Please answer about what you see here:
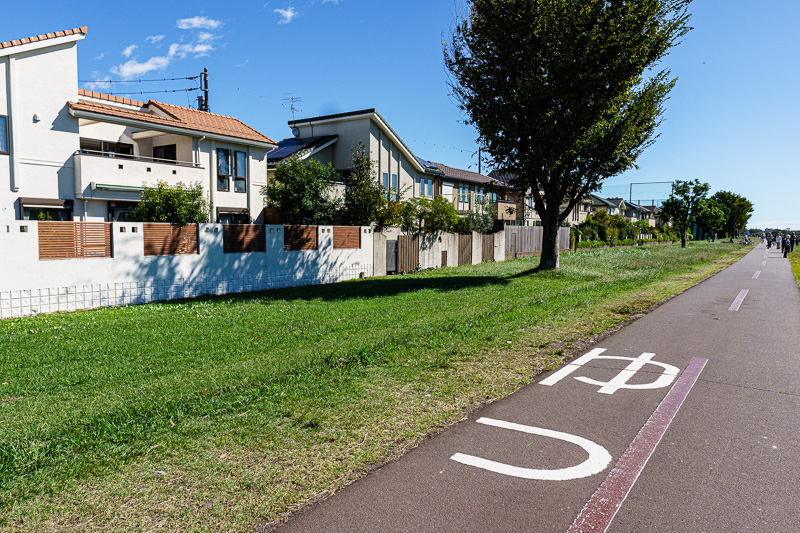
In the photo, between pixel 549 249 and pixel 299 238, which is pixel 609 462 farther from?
pixel 549 249

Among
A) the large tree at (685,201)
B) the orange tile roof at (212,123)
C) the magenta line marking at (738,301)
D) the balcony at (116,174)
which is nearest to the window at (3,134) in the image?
the balcony at (116,174)

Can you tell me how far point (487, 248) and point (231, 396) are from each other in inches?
943

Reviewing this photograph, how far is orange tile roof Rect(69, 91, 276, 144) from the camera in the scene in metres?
19.9

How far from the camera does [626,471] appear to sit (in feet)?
12.9

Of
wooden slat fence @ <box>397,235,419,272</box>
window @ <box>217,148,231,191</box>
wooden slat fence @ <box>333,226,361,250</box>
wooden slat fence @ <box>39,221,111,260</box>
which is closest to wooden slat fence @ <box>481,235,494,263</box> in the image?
wooden slat fence @ <box>397,235,419,272</box>

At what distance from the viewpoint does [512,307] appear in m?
11.8

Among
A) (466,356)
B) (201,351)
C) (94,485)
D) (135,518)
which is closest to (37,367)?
(201,351)

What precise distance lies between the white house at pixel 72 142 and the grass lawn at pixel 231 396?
9535mm

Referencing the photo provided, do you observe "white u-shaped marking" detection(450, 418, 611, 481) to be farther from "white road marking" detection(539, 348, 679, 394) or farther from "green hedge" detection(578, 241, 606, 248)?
"green hedge" detection(578, 241, 606, 248)

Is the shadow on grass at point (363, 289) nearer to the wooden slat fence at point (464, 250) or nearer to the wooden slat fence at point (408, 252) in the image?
the wooden slat fence at point (408, 252)

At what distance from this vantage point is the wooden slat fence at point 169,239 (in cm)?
1288

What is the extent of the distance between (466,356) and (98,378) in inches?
187

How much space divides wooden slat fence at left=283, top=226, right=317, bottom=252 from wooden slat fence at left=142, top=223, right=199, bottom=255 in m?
3.19

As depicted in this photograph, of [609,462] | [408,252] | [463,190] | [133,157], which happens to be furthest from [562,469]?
[463,190]
